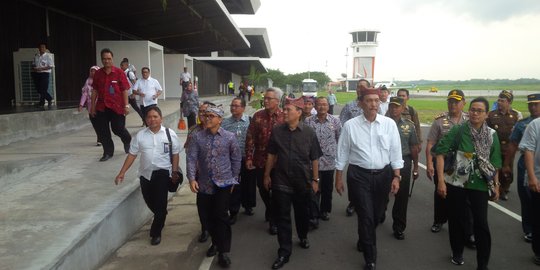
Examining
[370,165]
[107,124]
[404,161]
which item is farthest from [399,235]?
[107,124]

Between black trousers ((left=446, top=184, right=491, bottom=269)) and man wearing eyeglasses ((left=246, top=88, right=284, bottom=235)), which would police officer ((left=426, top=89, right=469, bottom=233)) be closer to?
black trousers ((left=446, top=184, right=491, bottom=269))

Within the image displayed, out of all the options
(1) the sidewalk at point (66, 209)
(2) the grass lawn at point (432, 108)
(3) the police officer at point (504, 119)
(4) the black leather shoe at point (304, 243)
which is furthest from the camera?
(2) the grass lawn at point (432, 108)

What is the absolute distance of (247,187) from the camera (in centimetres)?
631

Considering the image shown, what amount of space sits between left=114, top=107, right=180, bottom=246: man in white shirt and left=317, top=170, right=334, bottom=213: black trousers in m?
2.09

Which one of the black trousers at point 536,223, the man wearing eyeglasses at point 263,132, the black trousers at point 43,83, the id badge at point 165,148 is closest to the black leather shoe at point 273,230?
the man wearing eyeglasses at point 263,132

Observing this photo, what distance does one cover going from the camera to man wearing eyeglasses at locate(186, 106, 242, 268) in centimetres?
459

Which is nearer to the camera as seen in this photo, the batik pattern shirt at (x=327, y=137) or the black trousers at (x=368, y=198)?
the black trousers at (x=368, y=198)

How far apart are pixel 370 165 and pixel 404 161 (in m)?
1.28

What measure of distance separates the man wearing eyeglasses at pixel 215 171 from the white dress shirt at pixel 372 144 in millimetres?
1191

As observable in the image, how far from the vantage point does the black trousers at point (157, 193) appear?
16.9 ft

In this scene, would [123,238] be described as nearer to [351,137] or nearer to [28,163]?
[28,163]

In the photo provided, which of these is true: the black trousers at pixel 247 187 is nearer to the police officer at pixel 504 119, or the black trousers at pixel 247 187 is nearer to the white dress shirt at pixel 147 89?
the police officer at pixel 504 119

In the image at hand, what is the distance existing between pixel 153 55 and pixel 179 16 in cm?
212

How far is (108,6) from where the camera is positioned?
1528 cm
